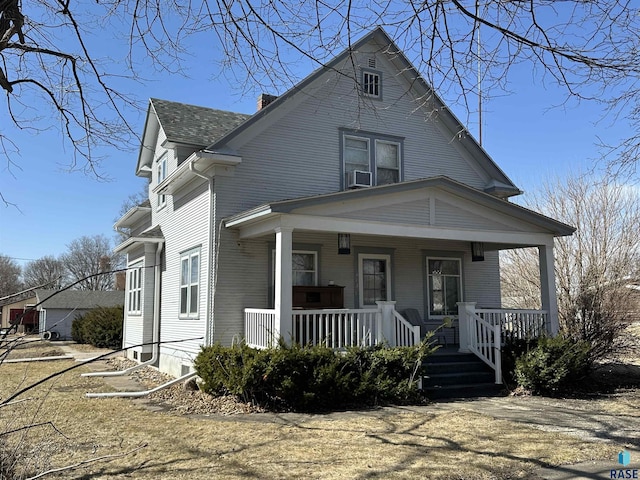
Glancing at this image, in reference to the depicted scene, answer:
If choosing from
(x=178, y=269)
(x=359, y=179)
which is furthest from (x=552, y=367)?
(x=178, y=269)

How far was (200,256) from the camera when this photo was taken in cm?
1219

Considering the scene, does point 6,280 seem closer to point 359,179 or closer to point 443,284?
point 359,179

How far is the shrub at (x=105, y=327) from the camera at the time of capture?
2456 centimetres

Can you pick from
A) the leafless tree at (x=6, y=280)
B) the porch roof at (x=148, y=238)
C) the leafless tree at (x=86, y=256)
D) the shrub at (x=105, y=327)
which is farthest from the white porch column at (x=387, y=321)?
the leafless tree at (x=86, y=256)

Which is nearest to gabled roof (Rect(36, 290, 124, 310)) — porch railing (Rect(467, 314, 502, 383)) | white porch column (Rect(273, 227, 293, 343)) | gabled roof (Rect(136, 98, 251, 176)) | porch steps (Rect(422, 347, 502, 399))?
gabled roof (Rect(136, 98, 251, 176))

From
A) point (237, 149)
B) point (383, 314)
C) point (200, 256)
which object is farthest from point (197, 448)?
point (237, 149)

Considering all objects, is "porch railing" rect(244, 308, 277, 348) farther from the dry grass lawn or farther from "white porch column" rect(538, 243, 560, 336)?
"white porch column" rect(538, 243, 560, 336)

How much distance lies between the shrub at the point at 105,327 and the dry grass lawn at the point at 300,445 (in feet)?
53.2

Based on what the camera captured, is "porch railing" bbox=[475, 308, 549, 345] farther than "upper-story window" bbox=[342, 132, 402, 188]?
No

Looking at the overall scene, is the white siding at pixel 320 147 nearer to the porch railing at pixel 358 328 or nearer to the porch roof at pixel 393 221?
the porch roof at pixel 393 221

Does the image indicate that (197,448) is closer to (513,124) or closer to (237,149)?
(513,124)

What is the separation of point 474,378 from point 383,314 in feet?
7.62

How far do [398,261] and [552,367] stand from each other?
15.5 ft

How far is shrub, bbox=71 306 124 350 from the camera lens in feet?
80.6
